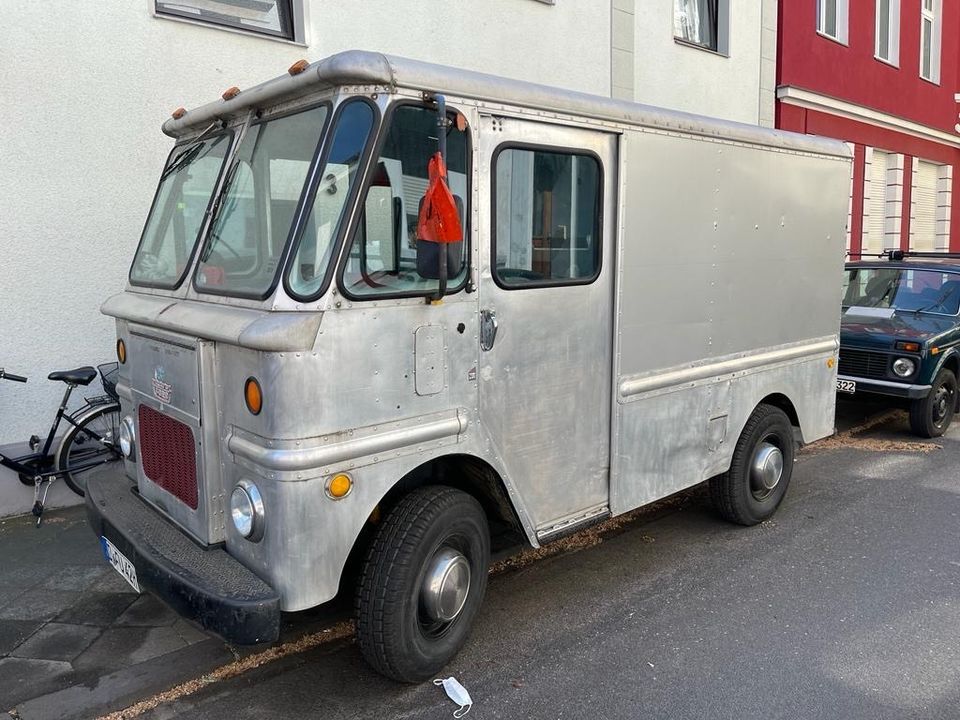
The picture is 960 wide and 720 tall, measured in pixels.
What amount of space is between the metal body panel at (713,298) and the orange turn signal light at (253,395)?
191 cm

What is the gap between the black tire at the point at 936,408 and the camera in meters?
7.50

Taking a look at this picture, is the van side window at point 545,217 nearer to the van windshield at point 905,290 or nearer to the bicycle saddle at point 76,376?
the bicycle saddle at point 76,376

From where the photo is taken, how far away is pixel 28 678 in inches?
137

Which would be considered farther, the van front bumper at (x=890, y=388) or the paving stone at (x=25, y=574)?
the van front bumper at (x=890, y=388)

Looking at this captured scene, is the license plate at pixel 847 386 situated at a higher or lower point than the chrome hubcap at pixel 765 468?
higher

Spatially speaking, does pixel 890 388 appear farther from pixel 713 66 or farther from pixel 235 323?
pixel 235 323

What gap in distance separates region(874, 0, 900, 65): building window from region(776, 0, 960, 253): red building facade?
19mm

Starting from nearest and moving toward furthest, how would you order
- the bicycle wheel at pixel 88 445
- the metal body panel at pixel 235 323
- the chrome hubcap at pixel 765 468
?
1. the metal body panel at pixel 235 323
2. the chrome hubcap at pixel 765 468
3. the bicycle wheel at pixel 88 445

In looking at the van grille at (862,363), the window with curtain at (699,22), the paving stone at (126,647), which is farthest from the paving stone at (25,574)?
the window with curtain at (699,22)

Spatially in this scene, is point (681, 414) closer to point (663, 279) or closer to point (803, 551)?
point (663, 279)

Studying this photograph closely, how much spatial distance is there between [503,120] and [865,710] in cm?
290

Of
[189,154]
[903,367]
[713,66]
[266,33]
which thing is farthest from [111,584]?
[713,66]

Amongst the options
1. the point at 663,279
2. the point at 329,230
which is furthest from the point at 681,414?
the point at 329,230

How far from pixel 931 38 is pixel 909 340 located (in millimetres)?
12718
